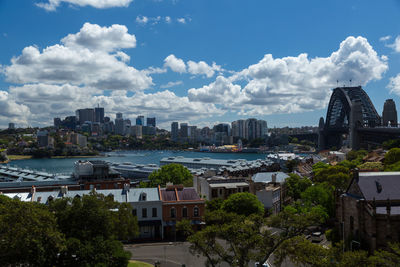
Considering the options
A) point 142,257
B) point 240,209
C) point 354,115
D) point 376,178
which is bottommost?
point 142,257

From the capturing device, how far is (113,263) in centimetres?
2395

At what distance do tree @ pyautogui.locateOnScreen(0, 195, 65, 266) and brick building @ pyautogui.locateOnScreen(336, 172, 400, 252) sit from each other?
21656 millimetres

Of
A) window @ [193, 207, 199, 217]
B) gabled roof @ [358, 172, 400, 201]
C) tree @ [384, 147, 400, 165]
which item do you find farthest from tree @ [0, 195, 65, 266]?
tree @ [384, 147, 400, 165]

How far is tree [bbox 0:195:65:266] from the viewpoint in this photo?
2112 centimetres

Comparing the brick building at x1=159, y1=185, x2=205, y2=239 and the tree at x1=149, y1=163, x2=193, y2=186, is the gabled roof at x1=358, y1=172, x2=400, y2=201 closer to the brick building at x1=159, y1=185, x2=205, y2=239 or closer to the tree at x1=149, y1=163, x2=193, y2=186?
the brick building at x1=159, y1=185, x2=205, y2=239

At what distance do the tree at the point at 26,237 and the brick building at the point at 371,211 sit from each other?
71.1 feet

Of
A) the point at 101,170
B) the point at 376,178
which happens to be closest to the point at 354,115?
the point at 101,170

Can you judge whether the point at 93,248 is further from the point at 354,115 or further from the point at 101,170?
the point at 354,115

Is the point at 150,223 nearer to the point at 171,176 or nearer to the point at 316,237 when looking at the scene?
the point at 316,237

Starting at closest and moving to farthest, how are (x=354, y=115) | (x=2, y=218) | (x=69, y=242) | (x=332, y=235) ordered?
(x=2, y=218), (x=69, y=242), (x=332, y=235), (x=354, y=115)

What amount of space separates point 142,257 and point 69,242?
11.0 meters

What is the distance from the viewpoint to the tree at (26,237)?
21.1 metres

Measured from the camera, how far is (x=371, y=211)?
89.6ft

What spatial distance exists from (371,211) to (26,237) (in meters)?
24.0
